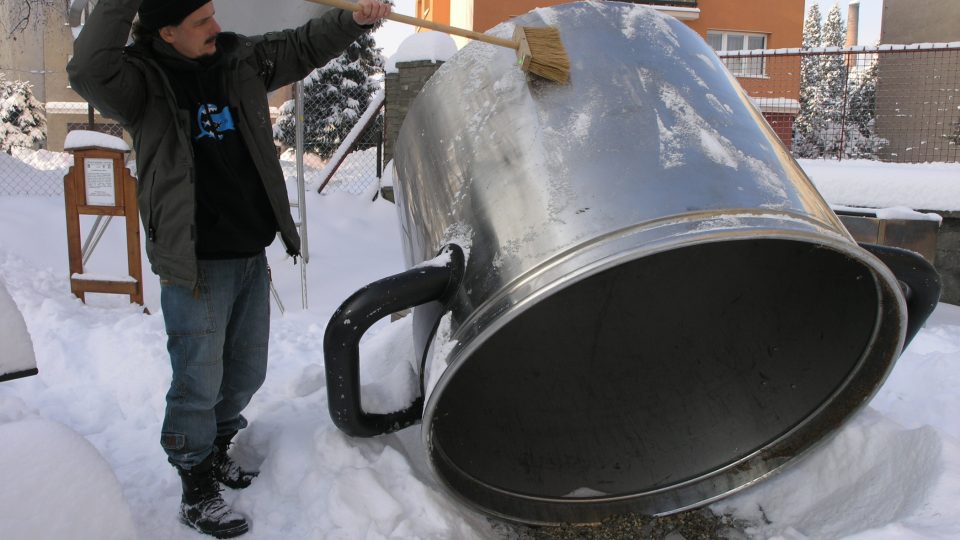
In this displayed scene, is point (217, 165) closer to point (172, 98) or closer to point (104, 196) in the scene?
point (172, 98)

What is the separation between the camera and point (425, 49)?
7.16 meters

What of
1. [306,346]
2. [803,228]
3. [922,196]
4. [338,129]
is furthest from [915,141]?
[338,129]

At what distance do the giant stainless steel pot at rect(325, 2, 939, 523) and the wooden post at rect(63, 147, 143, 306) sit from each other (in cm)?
372

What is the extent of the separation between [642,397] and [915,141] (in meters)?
8.40

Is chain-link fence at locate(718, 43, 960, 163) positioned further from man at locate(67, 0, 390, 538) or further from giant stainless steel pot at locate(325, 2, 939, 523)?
man at locate(67, 0, 390, 538)

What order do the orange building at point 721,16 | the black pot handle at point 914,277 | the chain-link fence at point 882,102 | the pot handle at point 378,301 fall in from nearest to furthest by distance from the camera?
the pot handle at point 378,301
the black pot handle at point 914,277
the chain-link fence at point 882,102
the orange building at point 721,16

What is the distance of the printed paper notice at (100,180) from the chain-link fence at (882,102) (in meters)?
5.83

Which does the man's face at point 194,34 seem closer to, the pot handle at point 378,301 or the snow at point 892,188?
the pot handle at point 378,301

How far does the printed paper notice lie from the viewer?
17.4ft

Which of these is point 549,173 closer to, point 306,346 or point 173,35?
point 173,35

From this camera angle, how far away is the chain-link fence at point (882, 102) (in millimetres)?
7914

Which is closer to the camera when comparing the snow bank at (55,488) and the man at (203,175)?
the snow bank at (55,488)

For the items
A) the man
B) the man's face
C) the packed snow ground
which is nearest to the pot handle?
the packed snow ground

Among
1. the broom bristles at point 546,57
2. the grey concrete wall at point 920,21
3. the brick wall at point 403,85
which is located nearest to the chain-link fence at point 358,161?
the brick wall at point 403,85
